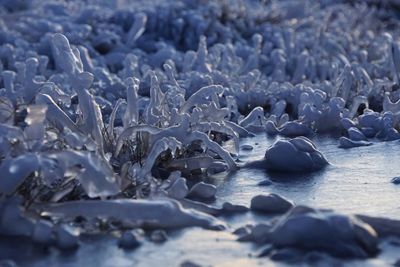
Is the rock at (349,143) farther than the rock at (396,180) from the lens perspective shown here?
Yes

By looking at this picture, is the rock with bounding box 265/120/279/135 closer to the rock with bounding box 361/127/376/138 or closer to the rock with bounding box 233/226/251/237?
the rock with bounding box 361/127/376/138

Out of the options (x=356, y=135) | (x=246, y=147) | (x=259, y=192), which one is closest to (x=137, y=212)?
(x=259, y=192)

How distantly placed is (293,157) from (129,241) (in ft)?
4.35

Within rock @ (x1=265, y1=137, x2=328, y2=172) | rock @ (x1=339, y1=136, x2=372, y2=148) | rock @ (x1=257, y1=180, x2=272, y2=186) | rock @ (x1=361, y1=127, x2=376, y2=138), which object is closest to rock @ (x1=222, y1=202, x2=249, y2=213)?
rock @ (x1=257, y1=180, x2=272, y2=186)

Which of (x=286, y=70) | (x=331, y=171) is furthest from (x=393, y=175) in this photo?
(x=286, y=70)

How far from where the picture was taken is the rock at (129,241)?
3.03m

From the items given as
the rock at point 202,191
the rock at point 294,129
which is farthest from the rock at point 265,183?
the rock at point 294,129

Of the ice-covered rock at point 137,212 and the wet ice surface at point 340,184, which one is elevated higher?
the ice-covered rock at point 137,212

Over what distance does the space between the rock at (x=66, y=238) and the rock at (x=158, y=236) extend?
0.79ft

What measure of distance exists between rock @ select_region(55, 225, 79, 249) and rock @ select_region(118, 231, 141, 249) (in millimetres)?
138

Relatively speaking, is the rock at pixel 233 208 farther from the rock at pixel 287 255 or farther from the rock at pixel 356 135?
the rock at pixel 356 135

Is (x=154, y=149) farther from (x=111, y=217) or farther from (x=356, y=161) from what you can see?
(x=356, y=161)

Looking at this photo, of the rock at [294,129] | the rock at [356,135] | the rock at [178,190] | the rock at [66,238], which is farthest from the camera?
the rock at [294,129]

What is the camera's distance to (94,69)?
674 centimetres
